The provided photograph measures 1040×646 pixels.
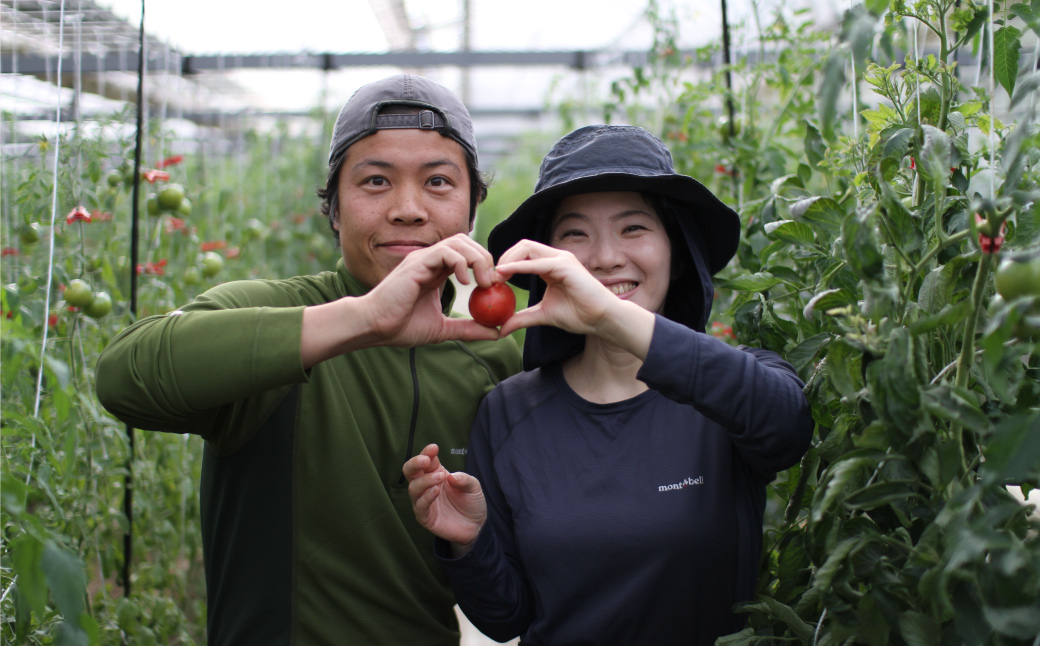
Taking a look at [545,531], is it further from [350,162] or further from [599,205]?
[350,162]

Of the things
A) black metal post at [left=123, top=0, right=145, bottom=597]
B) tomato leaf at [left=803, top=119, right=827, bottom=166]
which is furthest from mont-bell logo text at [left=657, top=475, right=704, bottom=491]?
black metal post at [left=123, top=0, right=145, bottom=597]

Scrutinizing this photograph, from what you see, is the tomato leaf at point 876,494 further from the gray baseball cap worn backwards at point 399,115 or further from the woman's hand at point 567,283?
the gray baseball cap worn backwards at point 399,115

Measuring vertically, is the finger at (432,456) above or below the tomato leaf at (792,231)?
below

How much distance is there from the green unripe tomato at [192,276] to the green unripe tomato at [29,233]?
21.8 inches

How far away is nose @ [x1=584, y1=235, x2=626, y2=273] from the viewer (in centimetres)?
150

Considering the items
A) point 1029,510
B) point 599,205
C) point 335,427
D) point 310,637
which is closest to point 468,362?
point 335,427

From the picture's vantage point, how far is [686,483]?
4.58 feet

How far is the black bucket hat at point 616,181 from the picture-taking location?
1.51 m

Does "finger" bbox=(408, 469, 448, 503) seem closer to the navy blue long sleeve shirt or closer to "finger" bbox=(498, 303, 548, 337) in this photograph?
the navy blue long sleeve shirt

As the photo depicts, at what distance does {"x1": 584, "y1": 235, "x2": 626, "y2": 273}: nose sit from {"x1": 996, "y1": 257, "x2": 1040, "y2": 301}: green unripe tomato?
0.81m

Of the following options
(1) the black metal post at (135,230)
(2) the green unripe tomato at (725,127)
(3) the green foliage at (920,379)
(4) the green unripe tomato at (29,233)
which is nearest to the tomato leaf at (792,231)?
(3) the green foliage at (920,379)

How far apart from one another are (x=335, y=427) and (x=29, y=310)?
0.78m

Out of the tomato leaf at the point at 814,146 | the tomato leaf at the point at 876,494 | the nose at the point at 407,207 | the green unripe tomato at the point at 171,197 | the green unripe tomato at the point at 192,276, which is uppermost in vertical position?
the tomato leaf at the point at 814,146

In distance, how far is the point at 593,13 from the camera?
6.67 meters
